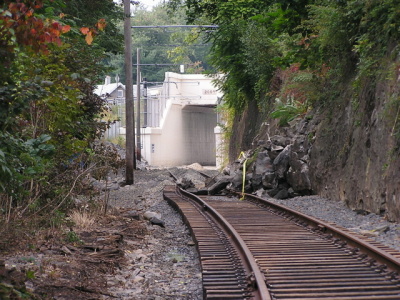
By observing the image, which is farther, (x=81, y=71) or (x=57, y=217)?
(x=81, y=71)

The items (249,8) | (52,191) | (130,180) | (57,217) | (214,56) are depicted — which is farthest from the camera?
(214,56)

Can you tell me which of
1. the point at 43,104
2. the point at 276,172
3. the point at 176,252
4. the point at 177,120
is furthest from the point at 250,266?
the point at 177,120

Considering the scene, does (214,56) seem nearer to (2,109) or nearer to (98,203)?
(98,203)

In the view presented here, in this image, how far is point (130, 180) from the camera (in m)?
24.0

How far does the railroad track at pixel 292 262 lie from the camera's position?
223 inches

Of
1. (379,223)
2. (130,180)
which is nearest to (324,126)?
(379,223)

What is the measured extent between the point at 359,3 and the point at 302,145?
490cm

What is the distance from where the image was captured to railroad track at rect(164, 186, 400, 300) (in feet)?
18.6

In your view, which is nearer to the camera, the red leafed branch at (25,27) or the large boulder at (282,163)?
the red leafed branch at (25,27)

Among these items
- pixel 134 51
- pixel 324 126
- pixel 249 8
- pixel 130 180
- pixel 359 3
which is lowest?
pixel 130 180

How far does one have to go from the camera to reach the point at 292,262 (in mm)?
6934

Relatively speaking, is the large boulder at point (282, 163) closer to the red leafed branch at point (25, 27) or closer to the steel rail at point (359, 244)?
the steel rail at point (359, 244)

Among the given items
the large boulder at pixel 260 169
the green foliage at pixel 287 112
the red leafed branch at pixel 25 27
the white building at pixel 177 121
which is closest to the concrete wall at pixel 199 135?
the white building at pixel 177 121

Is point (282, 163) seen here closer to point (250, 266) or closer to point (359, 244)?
point (359, 244)
